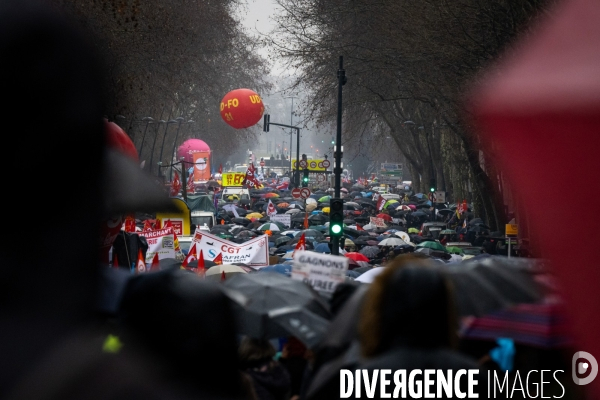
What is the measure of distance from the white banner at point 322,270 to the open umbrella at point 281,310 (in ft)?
0.25

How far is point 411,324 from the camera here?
2246 mm

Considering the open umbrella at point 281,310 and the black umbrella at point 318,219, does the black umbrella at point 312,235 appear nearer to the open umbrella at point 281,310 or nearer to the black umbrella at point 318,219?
the black umbrella at point 318,219

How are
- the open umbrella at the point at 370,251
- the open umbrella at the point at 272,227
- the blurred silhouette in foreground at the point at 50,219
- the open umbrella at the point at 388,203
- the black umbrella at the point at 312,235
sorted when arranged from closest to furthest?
the blurred silhouette in foreground at the point at 50,219
the open umbrella at the point at 370,251
the black umbrella at the point at 312,235
the open umbrella at the point at 272,227
the open umbrella at the point at 388,203

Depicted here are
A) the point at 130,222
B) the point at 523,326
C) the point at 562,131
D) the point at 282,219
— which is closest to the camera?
the point at 562,131

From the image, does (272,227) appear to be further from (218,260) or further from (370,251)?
(218,260)

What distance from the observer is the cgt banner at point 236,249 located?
1608 cm

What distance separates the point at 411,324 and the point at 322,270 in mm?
2358

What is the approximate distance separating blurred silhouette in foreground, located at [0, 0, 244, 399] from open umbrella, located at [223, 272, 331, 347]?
2755 mm

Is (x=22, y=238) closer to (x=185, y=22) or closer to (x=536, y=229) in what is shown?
(x=536, y=229)

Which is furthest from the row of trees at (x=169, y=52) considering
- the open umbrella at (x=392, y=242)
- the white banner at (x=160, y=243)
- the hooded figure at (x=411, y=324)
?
the hooded figure at (x=411, y=324)

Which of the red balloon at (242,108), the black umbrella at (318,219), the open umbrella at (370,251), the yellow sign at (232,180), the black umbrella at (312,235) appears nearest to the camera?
the open umbrella at (370,251)

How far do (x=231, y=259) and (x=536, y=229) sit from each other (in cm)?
1466

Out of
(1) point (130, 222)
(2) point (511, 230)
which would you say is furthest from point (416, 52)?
(1) point (130, 222)

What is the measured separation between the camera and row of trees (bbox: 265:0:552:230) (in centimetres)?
2459
